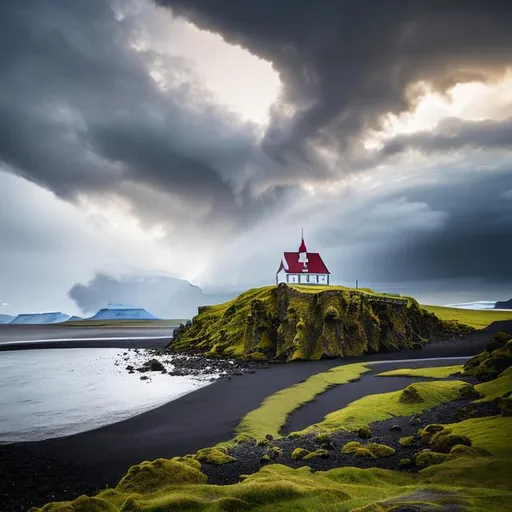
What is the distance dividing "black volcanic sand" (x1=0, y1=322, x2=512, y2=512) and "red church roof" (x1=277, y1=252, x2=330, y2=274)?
5840cm

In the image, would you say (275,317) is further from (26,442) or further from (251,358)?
(26,442)

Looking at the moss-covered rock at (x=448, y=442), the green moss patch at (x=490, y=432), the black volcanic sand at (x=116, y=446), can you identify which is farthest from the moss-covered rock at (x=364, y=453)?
the green moss patch at (x=490, y=432)

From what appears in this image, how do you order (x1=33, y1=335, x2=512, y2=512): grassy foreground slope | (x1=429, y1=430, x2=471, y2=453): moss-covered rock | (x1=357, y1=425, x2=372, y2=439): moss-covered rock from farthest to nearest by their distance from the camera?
(x1=357, y1=425, x2=372, y2=439): moss-covered rock → (x1=429, y1=430, x2=471, y2=453): moss-covered rock → (x1=33, y1=335, x2=512, y2=512): grassy foreground slope

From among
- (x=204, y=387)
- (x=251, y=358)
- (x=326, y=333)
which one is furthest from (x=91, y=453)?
(x=326, y=333)

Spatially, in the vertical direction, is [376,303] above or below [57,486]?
above

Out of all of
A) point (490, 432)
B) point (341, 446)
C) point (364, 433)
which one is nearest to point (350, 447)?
point (341, 446)

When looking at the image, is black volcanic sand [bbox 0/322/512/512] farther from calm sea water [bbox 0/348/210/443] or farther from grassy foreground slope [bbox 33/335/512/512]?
grassy foreground slope [bbox 33/335/512/512]

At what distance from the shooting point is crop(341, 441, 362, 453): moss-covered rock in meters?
17.1

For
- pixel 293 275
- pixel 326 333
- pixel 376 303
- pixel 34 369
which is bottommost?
pixel 34 369

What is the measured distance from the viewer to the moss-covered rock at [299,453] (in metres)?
16.5

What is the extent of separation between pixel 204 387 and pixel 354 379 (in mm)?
16059

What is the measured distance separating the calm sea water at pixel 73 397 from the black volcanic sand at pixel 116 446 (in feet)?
9.14

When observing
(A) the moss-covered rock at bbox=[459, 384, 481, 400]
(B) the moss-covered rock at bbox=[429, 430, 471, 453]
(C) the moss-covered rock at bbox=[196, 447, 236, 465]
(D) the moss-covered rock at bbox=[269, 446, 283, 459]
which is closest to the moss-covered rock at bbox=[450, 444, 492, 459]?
(B) the moss-covered rock at bbox=[429, 430, 471, 453]

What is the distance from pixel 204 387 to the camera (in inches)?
1563
